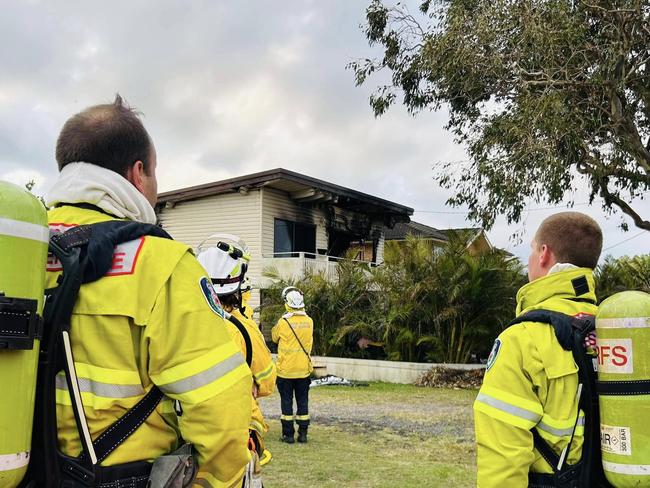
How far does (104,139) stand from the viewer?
1.93m

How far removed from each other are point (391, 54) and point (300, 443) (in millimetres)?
10228

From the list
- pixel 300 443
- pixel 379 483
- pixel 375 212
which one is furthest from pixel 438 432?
pixel 375 212

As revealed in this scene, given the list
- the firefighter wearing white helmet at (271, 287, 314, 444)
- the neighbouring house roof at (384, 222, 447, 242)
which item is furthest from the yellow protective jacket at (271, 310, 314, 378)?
the neighbouring house roof at (384, 222, 447, 242)

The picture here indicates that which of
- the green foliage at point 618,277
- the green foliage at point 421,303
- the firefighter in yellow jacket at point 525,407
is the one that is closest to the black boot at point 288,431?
the firefighter in yellow jacket at point 525,407

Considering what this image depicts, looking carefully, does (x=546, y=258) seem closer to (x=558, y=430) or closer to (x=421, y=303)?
(x=558, y=430)

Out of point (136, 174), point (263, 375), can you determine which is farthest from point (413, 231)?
point (136, 174)

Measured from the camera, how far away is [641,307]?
7.36 ft

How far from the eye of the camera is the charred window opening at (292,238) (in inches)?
840

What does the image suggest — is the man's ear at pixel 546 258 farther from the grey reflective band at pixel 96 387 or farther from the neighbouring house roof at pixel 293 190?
the neighbouring house roof at pixel 293 190

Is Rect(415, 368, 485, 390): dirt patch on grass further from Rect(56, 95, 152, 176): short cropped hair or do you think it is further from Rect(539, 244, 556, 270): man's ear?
Rect(56, 95, 152, 176): short cropped hair

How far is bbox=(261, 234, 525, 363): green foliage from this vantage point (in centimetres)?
1569

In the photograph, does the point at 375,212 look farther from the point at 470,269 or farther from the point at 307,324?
the point at 307,324

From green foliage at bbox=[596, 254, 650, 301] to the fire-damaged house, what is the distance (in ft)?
22.1

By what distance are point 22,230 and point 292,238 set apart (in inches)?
800
